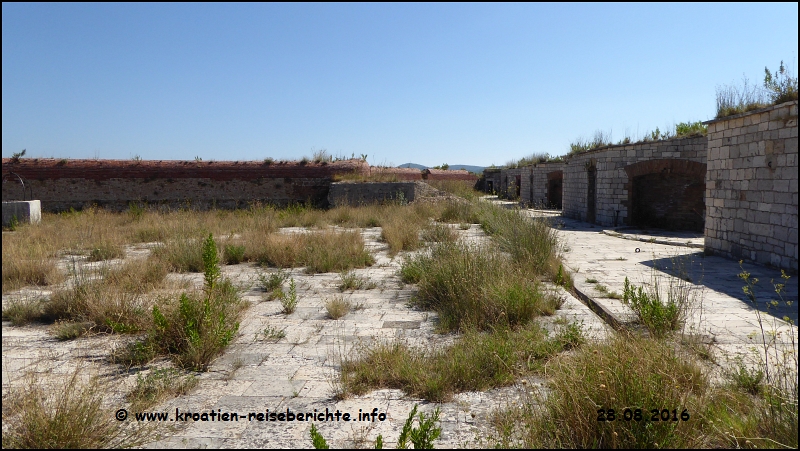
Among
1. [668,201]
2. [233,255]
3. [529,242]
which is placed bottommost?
[233,255]

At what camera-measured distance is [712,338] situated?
461 cm

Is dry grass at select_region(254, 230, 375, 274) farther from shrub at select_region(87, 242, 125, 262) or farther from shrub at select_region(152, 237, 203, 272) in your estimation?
shrub at select_region(87, 242, 125, 262)

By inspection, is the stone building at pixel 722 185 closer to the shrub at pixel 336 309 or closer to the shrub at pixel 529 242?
the shrub at pixel 529 242

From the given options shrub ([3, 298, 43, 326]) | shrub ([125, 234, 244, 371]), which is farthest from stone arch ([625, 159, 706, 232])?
shrub ([3, 298, 43, 326])

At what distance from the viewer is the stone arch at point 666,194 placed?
48.4 ft

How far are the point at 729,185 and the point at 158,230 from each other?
38.5ft

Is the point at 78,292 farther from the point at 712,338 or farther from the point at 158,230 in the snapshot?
the point at 158,230

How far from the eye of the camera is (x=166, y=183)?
19984 mm

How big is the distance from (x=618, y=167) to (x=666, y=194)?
1569mm

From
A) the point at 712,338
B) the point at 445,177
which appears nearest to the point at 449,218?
the point at 712,338

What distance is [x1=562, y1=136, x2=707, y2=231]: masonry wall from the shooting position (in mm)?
14562

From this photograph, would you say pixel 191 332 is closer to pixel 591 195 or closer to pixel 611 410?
pixel 611 410

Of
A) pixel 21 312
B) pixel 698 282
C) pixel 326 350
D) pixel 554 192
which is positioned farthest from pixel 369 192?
pixel 326 350

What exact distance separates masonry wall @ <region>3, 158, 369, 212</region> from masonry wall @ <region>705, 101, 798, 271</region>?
44.4 feet
